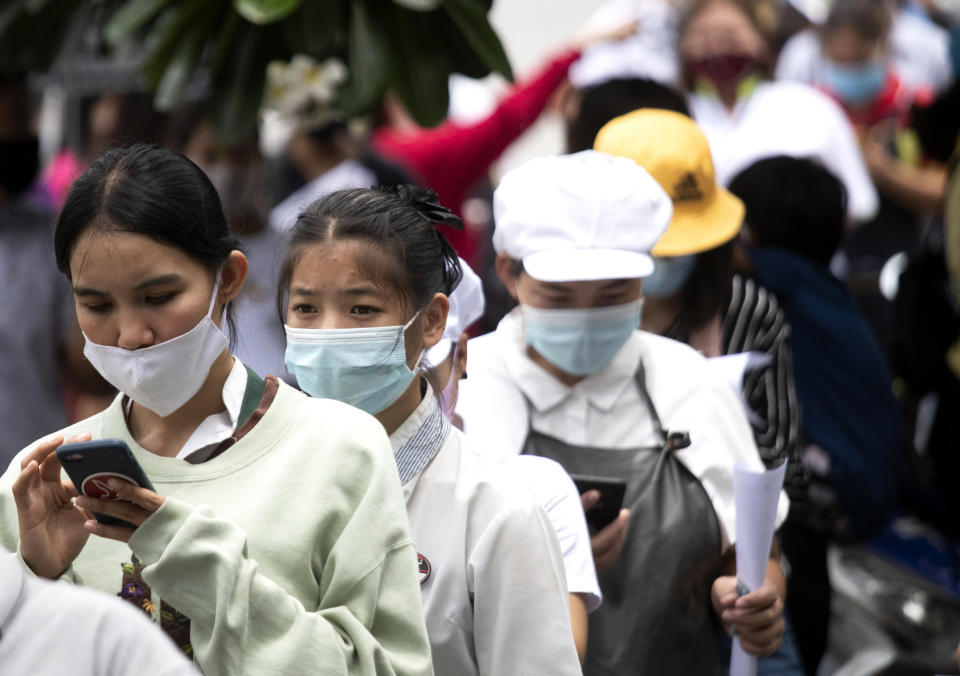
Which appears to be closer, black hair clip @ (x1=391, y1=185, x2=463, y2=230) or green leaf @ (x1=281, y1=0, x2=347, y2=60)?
black hair clip @ (x1=391, y1=185, x2=463, y2=230)

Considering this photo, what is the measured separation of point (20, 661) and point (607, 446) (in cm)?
182

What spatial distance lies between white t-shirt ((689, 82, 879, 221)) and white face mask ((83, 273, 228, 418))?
11.8 ft

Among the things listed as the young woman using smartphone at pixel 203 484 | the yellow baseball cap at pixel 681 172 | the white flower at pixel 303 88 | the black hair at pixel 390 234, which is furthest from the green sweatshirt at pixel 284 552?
the white flower at pixel 303 88

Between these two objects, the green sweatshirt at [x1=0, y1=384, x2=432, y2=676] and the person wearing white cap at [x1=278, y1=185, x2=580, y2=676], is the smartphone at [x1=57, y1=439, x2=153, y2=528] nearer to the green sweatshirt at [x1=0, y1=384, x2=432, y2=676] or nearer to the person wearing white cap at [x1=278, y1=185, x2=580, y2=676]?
the green sweatshirt at [x1=0, y1=384, x2=432, y2=676]

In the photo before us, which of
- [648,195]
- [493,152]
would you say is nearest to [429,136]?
[493,152]

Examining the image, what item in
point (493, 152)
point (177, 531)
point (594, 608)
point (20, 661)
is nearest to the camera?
point (20, 661)

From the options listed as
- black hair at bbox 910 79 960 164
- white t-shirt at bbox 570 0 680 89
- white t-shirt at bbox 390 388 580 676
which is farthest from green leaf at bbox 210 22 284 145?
black hair at bbox 910 79 960 164

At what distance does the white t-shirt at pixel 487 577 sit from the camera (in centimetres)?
252

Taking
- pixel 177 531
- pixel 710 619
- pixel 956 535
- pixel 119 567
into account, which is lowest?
pixel 956 535

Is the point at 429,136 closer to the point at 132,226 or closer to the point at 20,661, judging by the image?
the point at 132,226

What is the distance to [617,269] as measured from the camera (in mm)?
3287

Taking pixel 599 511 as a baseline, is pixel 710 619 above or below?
below

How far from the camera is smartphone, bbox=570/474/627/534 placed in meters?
3.02

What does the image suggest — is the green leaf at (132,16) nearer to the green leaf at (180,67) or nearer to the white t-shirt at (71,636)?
the green leaf at (180,67)
